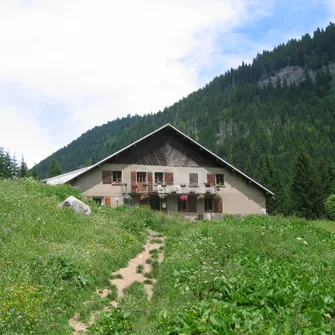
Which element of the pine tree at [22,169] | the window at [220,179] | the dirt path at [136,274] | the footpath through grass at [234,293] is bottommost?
the dirt path at [136,274]

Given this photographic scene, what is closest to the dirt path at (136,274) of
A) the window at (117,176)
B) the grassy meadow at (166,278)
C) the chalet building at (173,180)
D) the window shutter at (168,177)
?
the grassy meadow at (166,278)

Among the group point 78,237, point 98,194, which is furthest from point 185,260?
point 98,194

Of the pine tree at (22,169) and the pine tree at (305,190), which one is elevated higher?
the pine tree at (22,169)

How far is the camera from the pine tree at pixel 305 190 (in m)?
74.9

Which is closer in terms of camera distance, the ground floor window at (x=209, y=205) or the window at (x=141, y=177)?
the window at (x=141, y=177)

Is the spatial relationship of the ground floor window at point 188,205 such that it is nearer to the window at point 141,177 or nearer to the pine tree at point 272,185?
the window at point 141,177

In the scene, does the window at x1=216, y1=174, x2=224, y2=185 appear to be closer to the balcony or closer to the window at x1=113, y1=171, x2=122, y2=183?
the balcony

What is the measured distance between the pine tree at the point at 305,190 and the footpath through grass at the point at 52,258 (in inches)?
2256

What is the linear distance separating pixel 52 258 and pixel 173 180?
1159 inches

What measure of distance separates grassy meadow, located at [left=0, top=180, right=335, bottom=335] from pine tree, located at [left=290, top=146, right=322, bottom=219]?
56.0m

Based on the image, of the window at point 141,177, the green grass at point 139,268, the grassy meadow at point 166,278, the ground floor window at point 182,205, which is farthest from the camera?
the ground floor window at point 182,205

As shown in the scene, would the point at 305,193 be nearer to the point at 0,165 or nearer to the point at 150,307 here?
the point at 0,165

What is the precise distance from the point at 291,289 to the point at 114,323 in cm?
450

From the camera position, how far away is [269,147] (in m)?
174
